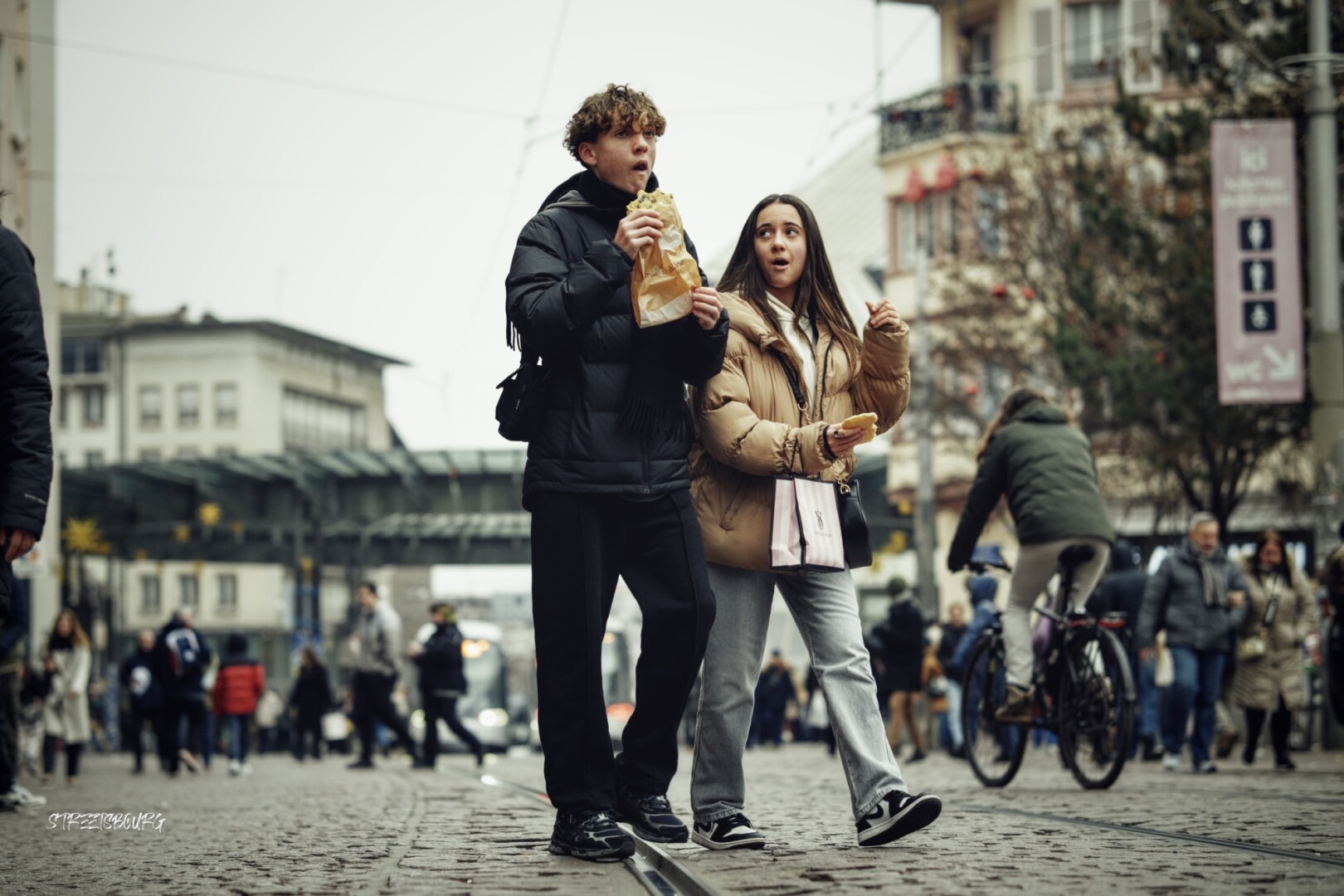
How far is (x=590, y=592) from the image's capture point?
5953 mm

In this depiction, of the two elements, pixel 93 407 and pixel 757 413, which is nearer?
pixel 757 413

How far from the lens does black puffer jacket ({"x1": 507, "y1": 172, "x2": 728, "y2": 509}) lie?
19.0 feet

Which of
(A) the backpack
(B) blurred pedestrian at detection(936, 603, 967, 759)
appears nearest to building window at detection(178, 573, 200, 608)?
(A) the backpack

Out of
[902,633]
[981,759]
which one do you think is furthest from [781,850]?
[902,633]

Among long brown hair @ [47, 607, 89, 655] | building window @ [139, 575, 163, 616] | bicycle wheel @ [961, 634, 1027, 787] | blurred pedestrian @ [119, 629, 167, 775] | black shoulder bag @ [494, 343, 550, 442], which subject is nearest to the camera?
black shoulder bag @ [494, 343, 550, 442]

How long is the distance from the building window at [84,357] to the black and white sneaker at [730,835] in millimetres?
95389

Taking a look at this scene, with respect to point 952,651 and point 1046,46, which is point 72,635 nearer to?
point 952,651

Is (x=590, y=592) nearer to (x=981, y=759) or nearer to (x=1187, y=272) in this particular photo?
(x=981, y=759)

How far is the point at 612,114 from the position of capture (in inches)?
239

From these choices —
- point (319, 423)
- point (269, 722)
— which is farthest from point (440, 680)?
point (319, 423)

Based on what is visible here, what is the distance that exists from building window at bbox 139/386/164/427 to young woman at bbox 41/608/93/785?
3118 inches

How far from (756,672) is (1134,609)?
11.5 metres

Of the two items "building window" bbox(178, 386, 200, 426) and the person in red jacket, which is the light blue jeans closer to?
the person in red jacket

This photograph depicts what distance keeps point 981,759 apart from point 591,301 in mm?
5667
